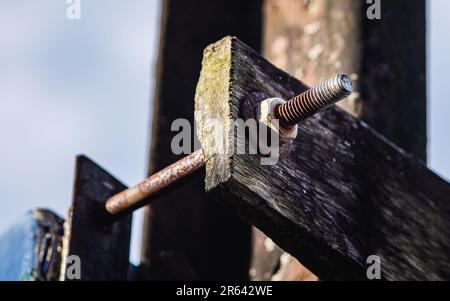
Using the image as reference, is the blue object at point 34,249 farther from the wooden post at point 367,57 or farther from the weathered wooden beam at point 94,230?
the wooden post at point 367,57

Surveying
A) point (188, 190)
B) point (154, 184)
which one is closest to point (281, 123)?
point (154, 184)

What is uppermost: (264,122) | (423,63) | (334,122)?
(423,63)

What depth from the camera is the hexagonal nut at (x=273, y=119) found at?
236 cm

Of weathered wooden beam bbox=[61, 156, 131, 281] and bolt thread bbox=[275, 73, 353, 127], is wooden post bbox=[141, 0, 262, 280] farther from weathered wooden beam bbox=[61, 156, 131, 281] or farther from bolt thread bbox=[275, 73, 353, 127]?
bolt thread bbox=[275, 73, 353, 127]

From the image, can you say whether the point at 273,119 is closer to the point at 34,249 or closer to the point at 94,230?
the point at 94,230

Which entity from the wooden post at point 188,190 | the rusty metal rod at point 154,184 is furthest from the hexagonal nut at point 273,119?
the wooden post at point 188,190

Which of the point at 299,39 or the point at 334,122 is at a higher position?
the point at 299,39

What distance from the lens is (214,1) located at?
149 inches

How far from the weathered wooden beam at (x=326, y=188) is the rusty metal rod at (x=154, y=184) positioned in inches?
3.8

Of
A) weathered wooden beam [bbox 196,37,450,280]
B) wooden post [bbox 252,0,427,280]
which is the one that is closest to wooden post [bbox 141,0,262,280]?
wooden post [bbox 252,0,427,280]

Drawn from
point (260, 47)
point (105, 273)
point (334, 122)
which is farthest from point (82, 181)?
point (260, 47)

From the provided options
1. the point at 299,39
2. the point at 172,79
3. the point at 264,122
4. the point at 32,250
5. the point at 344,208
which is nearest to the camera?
the point at 264,122

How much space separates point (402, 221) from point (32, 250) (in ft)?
3.07

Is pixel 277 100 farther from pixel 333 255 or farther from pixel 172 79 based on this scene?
pixel 172 79
